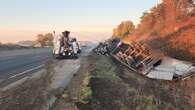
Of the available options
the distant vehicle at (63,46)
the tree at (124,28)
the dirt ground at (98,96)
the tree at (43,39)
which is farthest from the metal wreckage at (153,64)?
the tree at (124,28)

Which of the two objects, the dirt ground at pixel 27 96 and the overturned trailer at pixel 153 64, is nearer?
the dirt ground at pixel 27 96

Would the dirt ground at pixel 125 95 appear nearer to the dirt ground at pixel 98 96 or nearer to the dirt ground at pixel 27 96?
the dirt ground at pixel 98 96

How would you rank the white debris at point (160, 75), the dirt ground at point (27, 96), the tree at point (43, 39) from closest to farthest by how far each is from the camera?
the dirt ground at point (27, 96) → the white debris at point (160, 75) → the tree at point (43, 39)

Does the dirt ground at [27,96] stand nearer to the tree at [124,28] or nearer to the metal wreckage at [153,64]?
the metal wreckage at [153,64]

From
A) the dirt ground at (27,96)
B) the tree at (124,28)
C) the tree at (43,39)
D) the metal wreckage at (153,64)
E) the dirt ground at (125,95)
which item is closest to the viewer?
the dirt ground at (27,96)

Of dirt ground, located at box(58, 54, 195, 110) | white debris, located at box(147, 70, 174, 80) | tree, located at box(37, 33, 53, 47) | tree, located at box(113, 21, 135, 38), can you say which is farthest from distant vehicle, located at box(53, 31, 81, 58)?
tree, located at box(113, 21, 135, 38)

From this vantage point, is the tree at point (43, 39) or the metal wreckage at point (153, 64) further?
the tree at point (43, 39)

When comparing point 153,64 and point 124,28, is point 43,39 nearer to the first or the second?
point 124,28

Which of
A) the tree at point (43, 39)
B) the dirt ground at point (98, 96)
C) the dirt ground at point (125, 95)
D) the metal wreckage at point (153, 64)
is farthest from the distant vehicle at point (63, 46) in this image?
the tree at point (43, 39)

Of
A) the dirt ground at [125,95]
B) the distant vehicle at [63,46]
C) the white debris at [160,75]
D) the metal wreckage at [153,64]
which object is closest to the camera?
the dirt ground at [125,95]

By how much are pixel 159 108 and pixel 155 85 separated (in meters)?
6.22

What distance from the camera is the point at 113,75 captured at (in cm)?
2209

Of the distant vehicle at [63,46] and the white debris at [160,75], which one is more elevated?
the distant vehicle at [63,46]

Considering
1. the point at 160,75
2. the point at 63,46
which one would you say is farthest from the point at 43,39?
the point at 160,75
